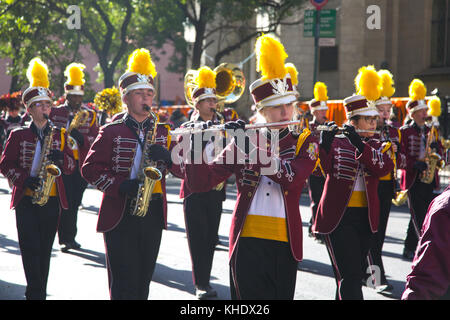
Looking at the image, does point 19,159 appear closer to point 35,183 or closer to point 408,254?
point 35,183

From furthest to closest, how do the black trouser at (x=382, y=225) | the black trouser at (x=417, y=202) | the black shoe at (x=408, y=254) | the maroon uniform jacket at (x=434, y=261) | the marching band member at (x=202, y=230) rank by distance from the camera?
the black shoe at (x=408, y=254)
the black trouser at (x=417, y=202)
the black trouser at (x=382, y=225)
the marching band member at (x=202, y=230)
the maroon uniform jacket at (x=434, y=261)

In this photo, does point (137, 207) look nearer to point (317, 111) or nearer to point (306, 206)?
point (317, 111)

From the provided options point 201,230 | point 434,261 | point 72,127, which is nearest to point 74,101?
point 72,127

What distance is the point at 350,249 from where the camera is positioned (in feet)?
18.9

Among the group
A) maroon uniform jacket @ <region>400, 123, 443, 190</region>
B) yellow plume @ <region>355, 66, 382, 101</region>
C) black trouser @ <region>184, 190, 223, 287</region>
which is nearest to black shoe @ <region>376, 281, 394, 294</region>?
black trouser @ <region>184, 190, 223, 287</region>

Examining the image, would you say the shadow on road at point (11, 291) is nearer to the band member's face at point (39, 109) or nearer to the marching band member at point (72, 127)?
the band member's face at point (39, 109)

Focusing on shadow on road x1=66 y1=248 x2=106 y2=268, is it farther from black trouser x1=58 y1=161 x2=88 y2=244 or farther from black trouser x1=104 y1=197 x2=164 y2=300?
black trouser x1=104 y1=197 x2=164 y2=300

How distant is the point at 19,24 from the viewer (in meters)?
22.8

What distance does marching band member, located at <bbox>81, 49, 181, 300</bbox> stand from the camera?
498 centimetres

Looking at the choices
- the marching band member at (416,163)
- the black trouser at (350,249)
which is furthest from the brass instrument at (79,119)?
the black trouser at (350,249)

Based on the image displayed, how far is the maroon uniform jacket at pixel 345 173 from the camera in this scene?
5.95m

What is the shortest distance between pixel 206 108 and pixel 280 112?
336 cm

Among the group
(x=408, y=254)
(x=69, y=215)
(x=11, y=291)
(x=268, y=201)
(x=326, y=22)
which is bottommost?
(x=11, y=291)

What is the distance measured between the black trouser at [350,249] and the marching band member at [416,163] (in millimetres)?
3039
